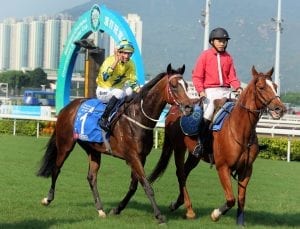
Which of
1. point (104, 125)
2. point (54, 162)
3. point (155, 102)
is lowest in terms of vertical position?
point (54, 162)

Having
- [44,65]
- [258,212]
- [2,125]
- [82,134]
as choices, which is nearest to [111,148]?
[82,134]

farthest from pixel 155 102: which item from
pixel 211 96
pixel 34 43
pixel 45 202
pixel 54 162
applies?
pixel 34 43

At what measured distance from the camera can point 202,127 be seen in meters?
7.87

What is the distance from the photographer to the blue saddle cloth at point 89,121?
27.0ft

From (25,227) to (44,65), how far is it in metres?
145

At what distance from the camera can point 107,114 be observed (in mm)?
8109

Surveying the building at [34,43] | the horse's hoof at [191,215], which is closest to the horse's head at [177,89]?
the horse's hoof at [191,215]

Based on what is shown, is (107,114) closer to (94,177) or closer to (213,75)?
(94,177)

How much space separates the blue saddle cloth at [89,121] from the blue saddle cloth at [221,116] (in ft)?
5.21

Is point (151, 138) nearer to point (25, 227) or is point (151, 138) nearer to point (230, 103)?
point (230, 103)

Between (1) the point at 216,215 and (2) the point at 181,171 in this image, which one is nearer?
(1) the point at 216,215

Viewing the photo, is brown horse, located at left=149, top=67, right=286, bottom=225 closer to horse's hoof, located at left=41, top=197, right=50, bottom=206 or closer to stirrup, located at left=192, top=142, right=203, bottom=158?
stirrup, located at left=192, top=142, right=203, bottom=158

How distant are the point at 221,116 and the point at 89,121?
6.19 ft

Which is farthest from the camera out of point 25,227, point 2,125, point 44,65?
point 44,65
